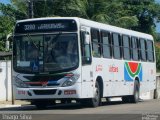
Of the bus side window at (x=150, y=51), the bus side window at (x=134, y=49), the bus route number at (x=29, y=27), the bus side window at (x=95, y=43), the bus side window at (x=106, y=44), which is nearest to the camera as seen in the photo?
the bus route number at (x=29, y=27)

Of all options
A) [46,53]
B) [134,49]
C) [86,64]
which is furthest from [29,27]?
[134,49]

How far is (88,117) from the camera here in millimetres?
17328

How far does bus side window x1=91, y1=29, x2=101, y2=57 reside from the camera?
2315 cm

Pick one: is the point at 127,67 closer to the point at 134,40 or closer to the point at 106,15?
the point at 134,40

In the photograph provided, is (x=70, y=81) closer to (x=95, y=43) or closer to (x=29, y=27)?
(x=95, y=43)

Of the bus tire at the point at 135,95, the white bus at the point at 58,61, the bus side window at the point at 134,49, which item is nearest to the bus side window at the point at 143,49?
the bus side window at the point at 134,49

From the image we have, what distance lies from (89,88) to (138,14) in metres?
38.1

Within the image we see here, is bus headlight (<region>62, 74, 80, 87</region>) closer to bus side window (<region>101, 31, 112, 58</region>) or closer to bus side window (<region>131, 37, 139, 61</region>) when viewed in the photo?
bus side window (<region>101, 31, 112, 58</region>)

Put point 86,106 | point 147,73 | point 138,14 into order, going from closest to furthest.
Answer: point 86,106
point 147,73
point 138,14

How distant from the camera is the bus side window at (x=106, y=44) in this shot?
24391 mm

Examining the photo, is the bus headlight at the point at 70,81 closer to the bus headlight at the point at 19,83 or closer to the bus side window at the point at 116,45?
the bus headlight at the point at 19,83

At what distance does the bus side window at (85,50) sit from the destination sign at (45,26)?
1.52 ft

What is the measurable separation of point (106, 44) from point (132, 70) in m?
3.86

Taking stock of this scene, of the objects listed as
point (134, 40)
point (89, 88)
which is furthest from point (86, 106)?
point (134, 40)
